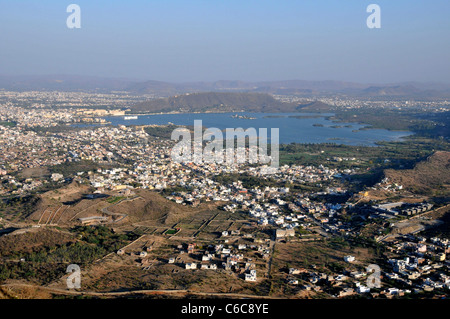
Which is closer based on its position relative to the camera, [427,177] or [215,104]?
[427,177]

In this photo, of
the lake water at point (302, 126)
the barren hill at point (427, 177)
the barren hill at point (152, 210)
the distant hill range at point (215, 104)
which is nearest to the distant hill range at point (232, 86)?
the distant hill range at point (215, 104)

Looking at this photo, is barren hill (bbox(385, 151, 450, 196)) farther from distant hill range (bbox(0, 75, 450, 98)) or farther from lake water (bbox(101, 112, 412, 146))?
distant hill range (bbox(0, 75, 450, 98))

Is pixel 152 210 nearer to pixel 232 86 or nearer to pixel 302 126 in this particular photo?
pixel 302 126

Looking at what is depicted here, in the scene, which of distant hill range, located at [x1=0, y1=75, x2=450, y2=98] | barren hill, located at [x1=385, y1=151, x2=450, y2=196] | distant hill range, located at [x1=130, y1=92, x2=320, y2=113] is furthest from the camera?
distant hill range, located at [x1=0, y1=75, x2=450, y2=98]

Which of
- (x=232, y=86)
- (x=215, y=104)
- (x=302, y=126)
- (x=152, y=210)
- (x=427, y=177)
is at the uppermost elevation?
(x=232, y=86)

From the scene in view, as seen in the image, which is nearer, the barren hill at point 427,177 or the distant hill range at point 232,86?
the barren hill at point 427,177

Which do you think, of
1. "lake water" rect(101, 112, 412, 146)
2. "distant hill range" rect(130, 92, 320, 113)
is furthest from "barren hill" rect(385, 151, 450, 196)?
"distant hill range" rect(130, 92, 320, 113)

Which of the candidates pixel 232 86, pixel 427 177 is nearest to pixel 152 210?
pixel 427 177

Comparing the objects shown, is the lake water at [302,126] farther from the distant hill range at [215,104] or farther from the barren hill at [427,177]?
the barren hill at [427,177]
